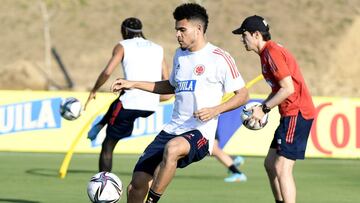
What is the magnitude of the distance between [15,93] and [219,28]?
5015cm

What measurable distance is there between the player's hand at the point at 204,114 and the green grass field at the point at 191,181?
3.65m

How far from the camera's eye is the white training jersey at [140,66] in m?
14.5

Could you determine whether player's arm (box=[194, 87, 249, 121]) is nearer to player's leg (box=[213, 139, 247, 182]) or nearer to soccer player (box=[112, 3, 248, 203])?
soccer player (box=[112, 3, 248, 203])

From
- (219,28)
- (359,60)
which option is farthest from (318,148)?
(219,28)

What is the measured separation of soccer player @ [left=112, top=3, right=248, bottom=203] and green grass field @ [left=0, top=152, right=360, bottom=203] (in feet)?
10.4

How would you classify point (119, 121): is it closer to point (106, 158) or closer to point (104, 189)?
point (106, 158)

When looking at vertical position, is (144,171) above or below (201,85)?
below

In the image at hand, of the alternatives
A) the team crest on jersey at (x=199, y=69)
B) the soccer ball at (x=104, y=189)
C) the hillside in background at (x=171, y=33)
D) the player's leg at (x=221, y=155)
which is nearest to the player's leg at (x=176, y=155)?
the team crest on jersey at (x=199, y=69)

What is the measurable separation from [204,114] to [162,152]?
1.93 ft

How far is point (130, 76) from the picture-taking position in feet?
48.0

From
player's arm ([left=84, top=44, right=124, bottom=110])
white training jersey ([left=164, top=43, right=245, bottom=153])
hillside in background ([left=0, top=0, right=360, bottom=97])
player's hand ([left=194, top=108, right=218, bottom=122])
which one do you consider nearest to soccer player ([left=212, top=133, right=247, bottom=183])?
player's arm ([left=84, top=44, right=124, bottom=110])

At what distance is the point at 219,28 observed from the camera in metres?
73.1

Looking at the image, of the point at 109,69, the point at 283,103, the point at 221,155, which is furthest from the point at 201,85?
the point at 221,155

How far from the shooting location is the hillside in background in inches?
2655
